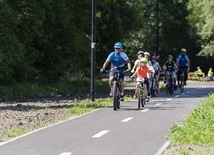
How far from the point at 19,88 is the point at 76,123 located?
1496 centimetres

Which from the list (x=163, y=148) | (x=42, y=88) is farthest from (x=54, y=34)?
(x=163, y=148)

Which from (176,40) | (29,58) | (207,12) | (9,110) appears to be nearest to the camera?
(9,110)

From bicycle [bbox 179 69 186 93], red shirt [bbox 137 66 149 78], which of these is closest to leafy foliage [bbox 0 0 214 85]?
bicycle [bbox 179 69 186 93]

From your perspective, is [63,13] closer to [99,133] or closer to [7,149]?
[99,133]

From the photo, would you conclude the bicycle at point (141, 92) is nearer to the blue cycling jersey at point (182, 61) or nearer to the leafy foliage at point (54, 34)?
the leafy foliage at point (54, 34)

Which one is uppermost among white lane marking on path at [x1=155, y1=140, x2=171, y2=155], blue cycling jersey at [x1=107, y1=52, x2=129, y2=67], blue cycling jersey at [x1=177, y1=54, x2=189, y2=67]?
blue cycling jersey at [x1=177, y1=54, x2=189, y2=67]

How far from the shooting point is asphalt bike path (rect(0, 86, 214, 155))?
1127 centimetres

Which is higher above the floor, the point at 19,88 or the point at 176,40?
the point at 176,40

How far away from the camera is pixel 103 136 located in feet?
43.5

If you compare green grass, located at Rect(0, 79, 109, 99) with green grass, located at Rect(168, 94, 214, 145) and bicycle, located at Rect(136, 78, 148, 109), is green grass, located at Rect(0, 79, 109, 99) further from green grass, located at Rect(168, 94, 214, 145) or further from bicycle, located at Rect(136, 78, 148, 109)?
green grass, located at Rect(168, 94, 214, 145)

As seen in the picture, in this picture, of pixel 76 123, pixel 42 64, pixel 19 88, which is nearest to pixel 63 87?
pixel 42 64

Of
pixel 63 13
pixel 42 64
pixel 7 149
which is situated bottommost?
pixel 7 149

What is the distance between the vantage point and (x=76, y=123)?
52.6 ft

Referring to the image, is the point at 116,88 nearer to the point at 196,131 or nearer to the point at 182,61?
the point at 196,131
